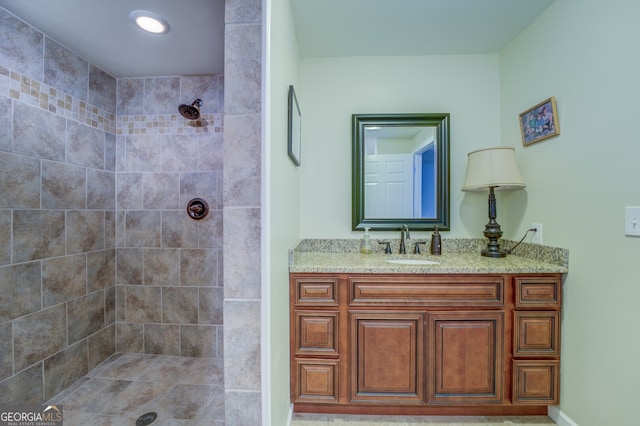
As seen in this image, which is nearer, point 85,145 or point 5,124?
point 5,124

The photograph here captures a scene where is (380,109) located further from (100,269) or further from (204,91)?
(100,269)

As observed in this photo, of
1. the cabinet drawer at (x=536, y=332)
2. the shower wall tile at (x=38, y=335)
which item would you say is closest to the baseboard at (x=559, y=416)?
the cabinet drawer at (x=536, y=332)

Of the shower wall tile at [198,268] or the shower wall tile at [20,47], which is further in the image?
the shower wall tile at [198,268]

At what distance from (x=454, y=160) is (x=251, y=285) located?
1.77 metres

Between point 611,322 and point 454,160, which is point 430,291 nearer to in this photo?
point 611,322

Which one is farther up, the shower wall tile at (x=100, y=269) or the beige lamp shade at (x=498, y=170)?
the beige lamp shade at (x=498, y=170)

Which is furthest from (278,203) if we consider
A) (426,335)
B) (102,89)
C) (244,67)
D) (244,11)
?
(102,89)

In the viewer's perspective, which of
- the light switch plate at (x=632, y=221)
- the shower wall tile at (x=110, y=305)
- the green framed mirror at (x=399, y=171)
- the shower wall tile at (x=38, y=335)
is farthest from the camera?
the shower wall tile at (x=110, y=305)

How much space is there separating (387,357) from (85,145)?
2528 mm

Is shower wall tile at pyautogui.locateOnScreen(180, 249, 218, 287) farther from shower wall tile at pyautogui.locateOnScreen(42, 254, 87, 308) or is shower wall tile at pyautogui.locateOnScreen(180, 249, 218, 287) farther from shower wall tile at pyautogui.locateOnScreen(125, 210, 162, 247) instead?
shower wall tile at pyautogui.locateOnScreen(42, 254, 87, 308)

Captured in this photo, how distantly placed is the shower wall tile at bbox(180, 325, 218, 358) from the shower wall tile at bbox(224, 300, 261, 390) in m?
1.33

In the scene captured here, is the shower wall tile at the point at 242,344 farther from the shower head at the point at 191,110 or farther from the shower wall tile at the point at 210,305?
the shower head at the point at 191,110

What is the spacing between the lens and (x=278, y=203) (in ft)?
3.96

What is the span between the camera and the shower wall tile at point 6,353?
1463 millimetres
